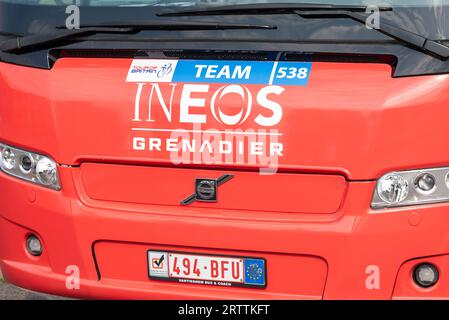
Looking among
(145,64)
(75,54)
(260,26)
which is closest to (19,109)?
(75,54)

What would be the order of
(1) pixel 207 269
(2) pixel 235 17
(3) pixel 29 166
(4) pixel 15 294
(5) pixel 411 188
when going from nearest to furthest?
1. (5) pixel 411 188
2. (2) pixel 235 17
3. (1) pixel 207 269
4. (3) pixel 29 166
5. (4) pixel 15 294

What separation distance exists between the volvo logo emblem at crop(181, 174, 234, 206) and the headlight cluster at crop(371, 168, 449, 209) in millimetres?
643

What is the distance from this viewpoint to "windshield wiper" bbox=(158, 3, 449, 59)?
138 inches

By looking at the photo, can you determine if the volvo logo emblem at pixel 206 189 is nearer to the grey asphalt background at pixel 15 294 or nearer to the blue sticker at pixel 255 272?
the blue sticker at pixel 255 272

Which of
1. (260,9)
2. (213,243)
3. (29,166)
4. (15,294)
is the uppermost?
(260,9)

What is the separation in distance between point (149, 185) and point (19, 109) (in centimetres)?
71

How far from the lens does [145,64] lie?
3.83 meters

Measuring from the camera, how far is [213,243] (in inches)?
149

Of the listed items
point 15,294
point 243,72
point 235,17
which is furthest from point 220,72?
point 15,294

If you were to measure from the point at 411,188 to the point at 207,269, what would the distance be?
0.93 m

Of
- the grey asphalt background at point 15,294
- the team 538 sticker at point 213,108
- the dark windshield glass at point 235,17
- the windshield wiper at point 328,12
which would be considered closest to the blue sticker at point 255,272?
the team 538 sticker at point 213,108

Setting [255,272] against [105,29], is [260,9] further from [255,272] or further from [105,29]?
[255,272]

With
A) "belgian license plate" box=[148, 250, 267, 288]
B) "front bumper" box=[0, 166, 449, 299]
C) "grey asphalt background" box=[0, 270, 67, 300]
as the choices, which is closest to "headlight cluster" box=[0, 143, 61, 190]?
"front bumper" box=[0, 166, 449, 299]

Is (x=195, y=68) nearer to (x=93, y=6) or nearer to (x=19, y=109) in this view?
(x=93, y=6)
